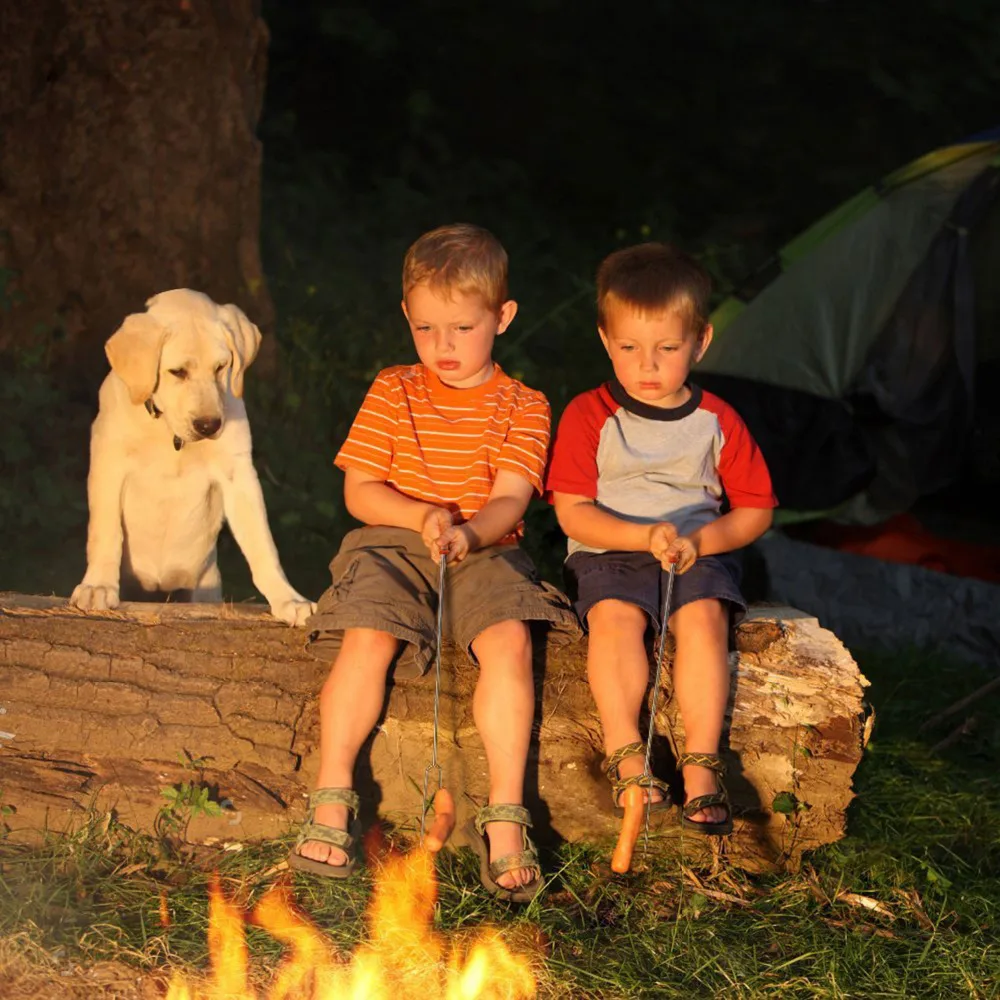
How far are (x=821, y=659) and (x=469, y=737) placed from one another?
2.92 ft

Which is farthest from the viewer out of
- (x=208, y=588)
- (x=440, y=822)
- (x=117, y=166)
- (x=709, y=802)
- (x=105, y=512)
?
(x=117, y=166)

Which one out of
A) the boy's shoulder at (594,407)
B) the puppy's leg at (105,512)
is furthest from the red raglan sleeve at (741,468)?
the puppy's leg at (105,512)

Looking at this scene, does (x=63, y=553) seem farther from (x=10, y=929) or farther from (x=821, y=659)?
(x=821, y=659)

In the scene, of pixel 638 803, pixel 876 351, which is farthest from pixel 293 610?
pixel 876 351

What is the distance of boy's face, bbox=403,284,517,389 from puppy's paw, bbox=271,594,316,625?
26.8 inches

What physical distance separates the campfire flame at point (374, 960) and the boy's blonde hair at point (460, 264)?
141cm

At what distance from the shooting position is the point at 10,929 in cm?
300

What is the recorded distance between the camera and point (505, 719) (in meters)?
3.32

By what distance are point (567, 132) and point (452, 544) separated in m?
7.03

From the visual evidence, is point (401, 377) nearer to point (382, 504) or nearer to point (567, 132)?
point (382, 504)

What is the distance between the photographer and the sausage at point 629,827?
3186 millimetres

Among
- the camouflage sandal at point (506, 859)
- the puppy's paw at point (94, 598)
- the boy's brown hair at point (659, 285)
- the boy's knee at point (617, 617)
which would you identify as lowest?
the camouflage sandal at point (506, 859)

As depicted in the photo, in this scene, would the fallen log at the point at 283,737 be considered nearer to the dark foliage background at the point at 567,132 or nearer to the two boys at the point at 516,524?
the two boys at the point at 516,524

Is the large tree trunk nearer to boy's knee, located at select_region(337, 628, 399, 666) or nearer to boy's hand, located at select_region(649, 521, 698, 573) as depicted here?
boy's knee, located at select_region(337, 628, 399, 666)
